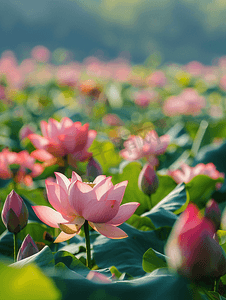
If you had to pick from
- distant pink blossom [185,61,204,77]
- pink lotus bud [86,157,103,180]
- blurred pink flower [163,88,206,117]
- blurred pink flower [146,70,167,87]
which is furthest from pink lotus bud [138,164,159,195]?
distant pink blossom [185,61,204,77]

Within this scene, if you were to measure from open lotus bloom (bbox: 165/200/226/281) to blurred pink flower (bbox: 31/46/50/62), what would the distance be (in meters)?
3.73

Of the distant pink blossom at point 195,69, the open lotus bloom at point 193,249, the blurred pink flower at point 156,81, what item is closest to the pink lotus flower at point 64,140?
the open lotus bloom at point 193,249

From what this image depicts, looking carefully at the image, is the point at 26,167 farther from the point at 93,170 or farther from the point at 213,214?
the point at 213,214

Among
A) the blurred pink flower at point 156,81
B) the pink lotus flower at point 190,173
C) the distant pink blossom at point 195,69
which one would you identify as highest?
the pink lotus flower at point 190,173

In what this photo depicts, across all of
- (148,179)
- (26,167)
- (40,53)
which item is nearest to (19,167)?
(26,167)

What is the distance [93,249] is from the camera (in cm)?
55

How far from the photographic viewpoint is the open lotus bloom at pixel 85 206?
0.40 metres

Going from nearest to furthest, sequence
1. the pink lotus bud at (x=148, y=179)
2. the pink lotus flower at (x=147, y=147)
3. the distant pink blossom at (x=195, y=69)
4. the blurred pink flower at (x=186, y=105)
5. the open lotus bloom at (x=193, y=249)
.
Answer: the open lotus bloom at (x=193, y=249) < the pink lotus bud at (x=148, y=179) < the pink lotus flower at (x=147, y=147) < the blurred pink flower at (x=186, y=105) < the distant pink blossom at (x=195, y=69)

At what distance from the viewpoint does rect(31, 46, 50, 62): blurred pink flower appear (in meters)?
3.70

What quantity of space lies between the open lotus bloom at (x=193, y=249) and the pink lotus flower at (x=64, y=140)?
0.43 metres

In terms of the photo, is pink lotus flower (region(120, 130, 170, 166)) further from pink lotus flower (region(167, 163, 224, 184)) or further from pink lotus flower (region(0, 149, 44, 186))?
pink lotus flower (region(0, 149, 44, 186))

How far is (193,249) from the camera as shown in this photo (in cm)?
30

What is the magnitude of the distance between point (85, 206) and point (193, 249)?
0.52 ft

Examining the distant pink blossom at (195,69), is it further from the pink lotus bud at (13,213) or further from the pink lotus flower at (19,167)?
the pink lotus bud at (13,213)
